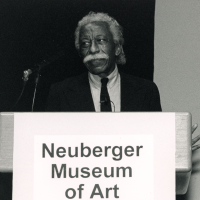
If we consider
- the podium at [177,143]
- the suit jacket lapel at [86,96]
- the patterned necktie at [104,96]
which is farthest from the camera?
the suit jacket lapel at [86,96]

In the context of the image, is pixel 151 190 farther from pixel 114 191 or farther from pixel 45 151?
pixel 45 151

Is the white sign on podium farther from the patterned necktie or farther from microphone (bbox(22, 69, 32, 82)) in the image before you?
microphone (bbox(22, 69, 32, 82))

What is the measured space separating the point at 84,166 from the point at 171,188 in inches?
5.2

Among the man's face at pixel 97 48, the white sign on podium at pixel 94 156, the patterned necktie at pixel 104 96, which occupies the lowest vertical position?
the white sign on podium at pixel 94 156

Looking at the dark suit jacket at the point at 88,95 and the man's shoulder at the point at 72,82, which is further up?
the man's shoulder at the point at 72,82

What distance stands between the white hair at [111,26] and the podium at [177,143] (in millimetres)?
1257

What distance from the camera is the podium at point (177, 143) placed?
56cm

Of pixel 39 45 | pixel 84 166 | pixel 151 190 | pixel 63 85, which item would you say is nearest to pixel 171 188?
pixel 151 190

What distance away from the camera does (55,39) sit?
184 centimetres

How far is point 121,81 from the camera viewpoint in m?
1.78

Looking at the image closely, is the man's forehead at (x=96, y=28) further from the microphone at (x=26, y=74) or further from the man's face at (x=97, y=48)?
the microphone at (x=26, y=74)

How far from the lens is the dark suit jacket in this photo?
5.52 ft

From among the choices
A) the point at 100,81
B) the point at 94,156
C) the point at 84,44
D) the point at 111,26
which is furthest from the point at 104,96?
the point at 94,156

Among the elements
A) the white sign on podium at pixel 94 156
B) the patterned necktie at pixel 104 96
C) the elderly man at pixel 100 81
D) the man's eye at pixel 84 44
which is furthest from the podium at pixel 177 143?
the man's eye at pixel 84 44
